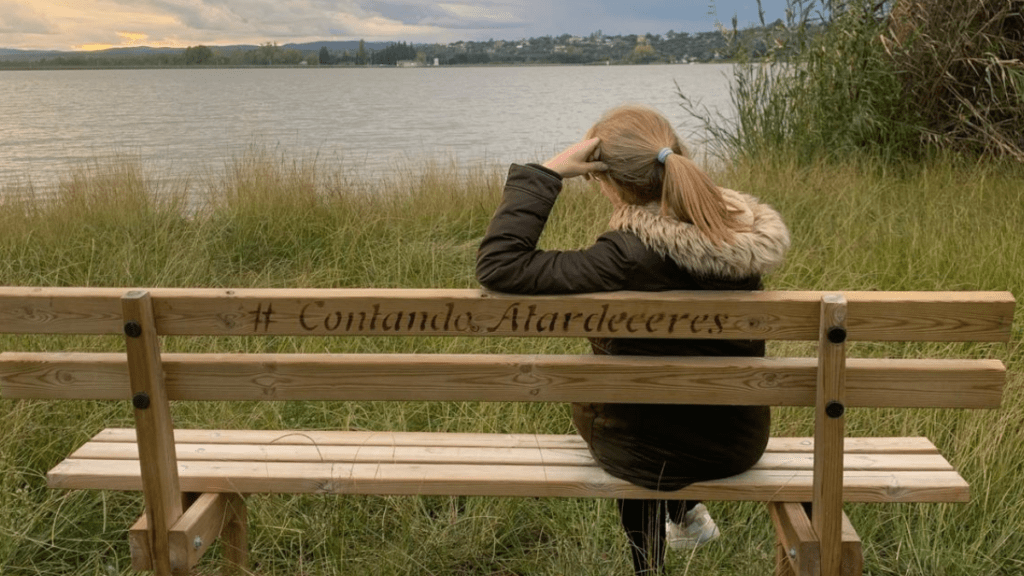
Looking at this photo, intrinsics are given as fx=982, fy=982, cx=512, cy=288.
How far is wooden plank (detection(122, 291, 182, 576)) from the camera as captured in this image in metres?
2.14

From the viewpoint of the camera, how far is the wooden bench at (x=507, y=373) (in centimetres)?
211

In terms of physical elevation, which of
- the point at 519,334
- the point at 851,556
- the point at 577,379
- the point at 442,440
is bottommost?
the point at 851,556

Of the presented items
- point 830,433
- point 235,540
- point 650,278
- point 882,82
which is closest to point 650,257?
point 650,278

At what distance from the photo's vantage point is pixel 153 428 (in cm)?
223

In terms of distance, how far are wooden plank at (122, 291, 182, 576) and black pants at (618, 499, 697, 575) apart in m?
1.19

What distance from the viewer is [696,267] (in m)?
2.29

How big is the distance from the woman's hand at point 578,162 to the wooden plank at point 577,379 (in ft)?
1.59

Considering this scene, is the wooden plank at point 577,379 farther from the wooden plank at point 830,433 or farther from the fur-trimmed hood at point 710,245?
the fur-trimmed hood at point 710,245

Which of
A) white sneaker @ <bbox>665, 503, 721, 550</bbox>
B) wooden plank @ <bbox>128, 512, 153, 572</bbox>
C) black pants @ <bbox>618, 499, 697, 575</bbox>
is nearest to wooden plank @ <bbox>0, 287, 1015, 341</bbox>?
wooden plank @ <bbox>128, 512, 153, 572</bbox>

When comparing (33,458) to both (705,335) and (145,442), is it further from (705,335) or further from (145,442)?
(705,335)

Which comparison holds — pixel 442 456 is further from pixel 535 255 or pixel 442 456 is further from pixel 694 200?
pixel 694 200

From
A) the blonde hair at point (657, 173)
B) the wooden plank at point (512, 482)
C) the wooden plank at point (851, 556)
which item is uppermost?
the blonde hair at point (657, 173)

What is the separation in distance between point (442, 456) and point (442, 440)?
12 centimetres

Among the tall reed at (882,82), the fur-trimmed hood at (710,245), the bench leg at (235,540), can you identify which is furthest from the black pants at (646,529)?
the tall reed at (882,82)
